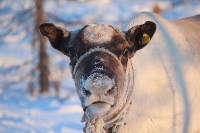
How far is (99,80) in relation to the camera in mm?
3410

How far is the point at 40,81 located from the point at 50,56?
2.84 feet

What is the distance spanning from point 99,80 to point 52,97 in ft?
31.6

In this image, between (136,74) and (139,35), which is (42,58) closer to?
(136,74)

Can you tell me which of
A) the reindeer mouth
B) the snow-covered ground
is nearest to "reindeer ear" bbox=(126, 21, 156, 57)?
the reindeer mouth

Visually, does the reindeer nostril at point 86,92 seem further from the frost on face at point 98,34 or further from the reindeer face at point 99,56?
the frost on face at point 98,34

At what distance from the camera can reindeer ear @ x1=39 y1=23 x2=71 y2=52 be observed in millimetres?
4296

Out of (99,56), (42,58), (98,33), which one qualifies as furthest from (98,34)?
(42,58)

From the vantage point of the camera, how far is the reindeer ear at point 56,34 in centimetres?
430

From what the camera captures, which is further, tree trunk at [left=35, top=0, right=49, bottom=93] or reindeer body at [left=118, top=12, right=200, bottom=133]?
tree trunk at [left=35, top=0, right=49, bottom=93]

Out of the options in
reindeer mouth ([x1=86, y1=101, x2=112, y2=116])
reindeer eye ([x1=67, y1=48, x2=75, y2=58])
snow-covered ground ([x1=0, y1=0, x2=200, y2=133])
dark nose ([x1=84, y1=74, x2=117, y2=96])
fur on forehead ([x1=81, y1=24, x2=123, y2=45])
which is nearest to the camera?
Answer: dark nose ([x1=84, y1=74, x2=117, y2=96])

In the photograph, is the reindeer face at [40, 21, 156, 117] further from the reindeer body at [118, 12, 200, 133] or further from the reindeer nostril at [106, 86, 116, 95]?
the reindeer body at [118, 12, 200, 133]

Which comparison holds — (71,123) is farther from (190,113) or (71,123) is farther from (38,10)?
Answer: (38,10)

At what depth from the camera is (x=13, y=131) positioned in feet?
27.0

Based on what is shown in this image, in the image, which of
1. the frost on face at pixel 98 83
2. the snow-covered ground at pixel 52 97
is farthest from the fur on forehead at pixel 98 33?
the snow-covered ground at pixel 52 97
